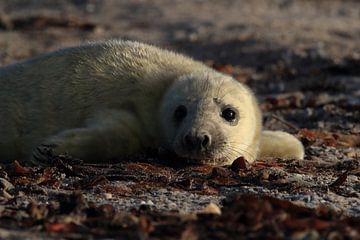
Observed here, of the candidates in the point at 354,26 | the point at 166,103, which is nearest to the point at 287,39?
the point at 354,26

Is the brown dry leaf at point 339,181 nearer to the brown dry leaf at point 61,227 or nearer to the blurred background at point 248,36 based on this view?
the brown dry leaf at point 61,227

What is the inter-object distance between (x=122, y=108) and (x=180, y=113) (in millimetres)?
380

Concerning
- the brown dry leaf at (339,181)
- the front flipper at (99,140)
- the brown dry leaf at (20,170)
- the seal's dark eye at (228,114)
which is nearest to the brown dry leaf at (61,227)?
the brown dry leaf at (20,170)

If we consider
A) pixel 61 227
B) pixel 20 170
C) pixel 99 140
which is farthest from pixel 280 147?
pixel 61 227

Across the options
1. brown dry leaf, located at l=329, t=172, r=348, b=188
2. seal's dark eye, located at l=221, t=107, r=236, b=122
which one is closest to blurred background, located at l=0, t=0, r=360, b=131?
seal's dark eye, located at l=221, t=107, r=236, b=122

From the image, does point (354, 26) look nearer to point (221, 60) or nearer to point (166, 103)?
point (221, 60)

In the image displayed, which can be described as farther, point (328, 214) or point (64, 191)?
point (64, 191)

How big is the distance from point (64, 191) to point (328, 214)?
1404 millimetres

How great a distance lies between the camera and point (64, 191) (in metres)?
4.66

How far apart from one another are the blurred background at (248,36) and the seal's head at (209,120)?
172 centimetres

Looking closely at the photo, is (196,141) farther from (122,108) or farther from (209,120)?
(122,108)

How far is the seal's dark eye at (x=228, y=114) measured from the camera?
5.69m

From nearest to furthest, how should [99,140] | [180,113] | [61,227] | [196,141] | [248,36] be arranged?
1. [61,227]
2. [196,141]
3. [99,140]
4. [180,113]
5. [248,36]

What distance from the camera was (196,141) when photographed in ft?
17.3
